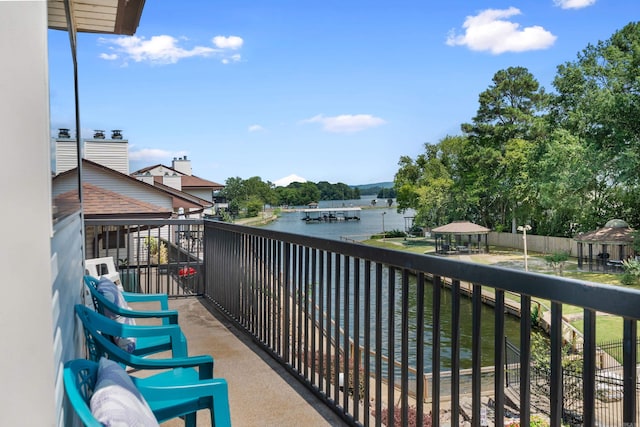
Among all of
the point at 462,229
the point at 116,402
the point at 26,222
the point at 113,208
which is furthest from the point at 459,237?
the point at 26,222

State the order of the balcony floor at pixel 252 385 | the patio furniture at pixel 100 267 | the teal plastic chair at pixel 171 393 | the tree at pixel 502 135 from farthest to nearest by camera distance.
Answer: the tree at pixel 502 135 → the patio furniture at pixel 100 267 → the balcony floor at pixel 252 385 → the teal plastic chair at pixel 171 393

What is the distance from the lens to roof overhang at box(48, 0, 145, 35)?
127 inches

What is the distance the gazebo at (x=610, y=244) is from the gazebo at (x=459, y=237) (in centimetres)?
685

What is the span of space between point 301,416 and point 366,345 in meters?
0.63

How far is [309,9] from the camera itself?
61.1 meters

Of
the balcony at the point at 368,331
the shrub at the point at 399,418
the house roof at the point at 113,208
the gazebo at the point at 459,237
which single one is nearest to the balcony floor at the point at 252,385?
the balcony at the point at 368,331

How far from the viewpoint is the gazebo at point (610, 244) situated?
1058 inches

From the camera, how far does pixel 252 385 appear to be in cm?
298

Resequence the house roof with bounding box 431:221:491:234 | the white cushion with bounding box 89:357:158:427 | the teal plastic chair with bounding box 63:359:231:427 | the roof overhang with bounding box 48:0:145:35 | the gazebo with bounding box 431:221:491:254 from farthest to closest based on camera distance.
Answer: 1. the gazebo with bounding box 431:221:491:254
2. the house roof with bounding box 431:221:491:234
3. the roof overhang with bounding box 48:0:145:35
4. the teal plastic chair with bounding box 63:359:231:427
5. the white cushion with bounding box 89:357:158:427

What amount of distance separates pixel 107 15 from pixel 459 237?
41.0 m

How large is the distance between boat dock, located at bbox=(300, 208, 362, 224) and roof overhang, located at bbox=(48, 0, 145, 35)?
81.0 m

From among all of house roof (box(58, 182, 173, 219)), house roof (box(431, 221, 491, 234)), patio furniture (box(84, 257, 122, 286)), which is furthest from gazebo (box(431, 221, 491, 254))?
patio furniture (box(84, 257, 122, 286))

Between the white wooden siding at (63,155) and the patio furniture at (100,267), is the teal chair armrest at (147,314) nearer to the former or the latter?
the white wooden siding at (63,155)

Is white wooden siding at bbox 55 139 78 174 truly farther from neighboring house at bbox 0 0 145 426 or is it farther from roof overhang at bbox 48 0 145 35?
roof overhang at bbox 48 0 145 35
